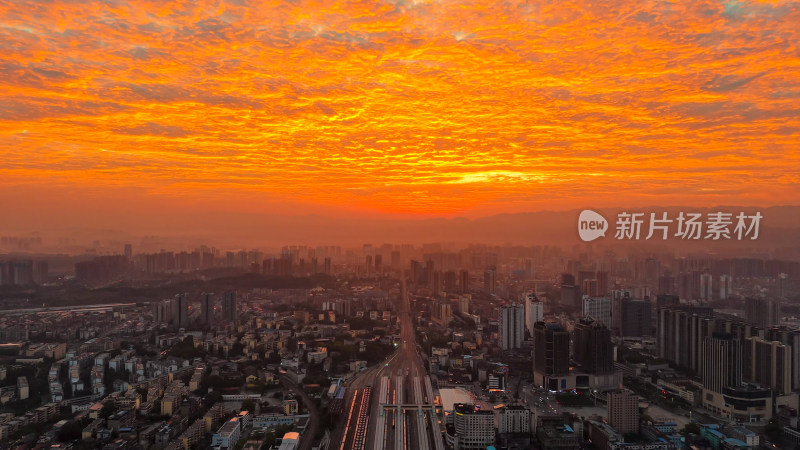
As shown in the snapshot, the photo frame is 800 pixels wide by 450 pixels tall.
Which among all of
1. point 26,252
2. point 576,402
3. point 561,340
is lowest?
point 576,402

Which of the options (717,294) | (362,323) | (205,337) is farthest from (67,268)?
(717,294)

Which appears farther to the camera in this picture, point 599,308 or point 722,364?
point 599,308

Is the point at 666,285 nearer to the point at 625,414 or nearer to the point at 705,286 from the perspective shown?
the point at 705,286

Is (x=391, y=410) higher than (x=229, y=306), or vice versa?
(x=229, y=306)

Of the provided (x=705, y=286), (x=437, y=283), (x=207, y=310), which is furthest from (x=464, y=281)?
(x=207, y=310)

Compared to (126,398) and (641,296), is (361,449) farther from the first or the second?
(641,296)

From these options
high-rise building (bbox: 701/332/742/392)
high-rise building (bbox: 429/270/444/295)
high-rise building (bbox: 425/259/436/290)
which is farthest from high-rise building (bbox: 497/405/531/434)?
Answer: high-rise building (bbox: 425/259/436/290)

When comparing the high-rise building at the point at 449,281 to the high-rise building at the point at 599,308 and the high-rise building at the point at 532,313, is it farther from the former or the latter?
the high-rise building at the point at 599,308

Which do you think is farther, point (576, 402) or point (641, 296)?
point (641, 296)
